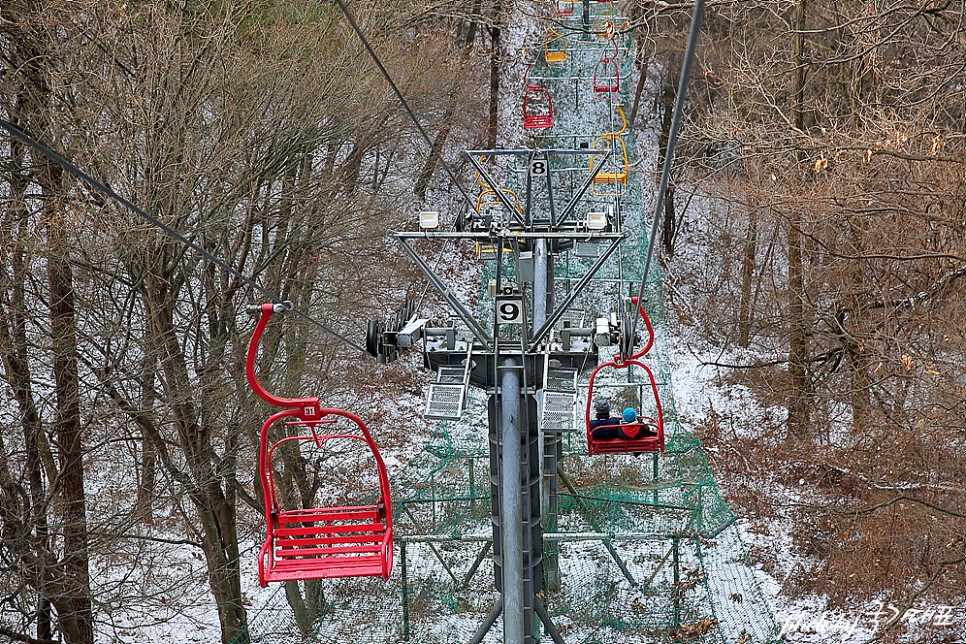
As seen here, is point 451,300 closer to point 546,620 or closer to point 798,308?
point 546,620

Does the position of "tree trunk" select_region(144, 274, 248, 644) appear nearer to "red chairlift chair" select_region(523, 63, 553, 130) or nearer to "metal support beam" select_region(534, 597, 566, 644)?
"metal support beam" select_region(534, 597, 566, 644)

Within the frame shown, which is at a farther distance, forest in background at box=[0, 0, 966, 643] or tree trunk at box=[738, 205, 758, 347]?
tree trunk at box=[738, 205, 758, 347]

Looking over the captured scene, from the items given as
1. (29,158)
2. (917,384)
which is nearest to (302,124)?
(29,158)

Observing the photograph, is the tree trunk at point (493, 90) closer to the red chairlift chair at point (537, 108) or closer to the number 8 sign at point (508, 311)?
the red chairlift chair at point (537, 108)

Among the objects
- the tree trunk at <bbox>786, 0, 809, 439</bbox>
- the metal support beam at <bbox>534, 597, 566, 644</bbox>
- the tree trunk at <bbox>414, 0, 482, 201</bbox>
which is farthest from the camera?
the tree trunk at <bbox>414, 0, 482, 201</bbox>

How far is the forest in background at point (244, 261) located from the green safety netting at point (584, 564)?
1277 mm

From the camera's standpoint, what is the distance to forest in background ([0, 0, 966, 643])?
11.0 meters

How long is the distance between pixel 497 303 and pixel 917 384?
7.54 meters

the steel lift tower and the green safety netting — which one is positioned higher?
the steel lift tower

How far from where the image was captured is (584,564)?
1370cm

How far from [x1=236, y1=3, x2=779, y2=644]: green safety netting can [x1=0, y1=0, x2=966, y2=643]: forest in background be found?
50.3 inches

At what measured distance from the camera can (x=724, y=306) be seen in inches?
995

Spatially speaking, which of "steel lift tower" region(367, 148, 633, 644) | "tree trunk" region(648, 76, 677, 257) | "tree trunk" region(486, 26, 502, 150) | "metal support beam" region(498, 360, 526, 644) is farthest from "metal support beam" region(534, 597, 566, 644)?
"tree trunk" region(486, 26, 502, 150)

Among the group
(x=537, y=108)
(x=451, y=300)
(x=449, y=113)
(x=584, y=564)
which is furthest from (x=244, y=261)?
(x=537, y=108)
